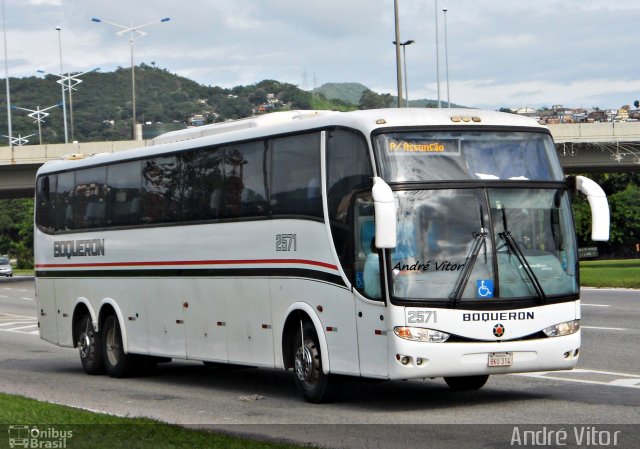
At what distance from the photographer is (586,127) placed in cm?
5622

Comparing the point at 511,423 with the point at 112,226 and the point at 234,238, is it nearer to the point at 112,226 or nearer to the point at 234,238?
the point at 234,238

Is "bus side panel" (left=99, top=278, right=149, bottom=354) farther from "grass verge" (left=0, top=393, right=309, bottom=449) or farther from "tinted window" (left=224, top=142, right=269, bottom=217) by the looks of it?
"grass verge" (left=0, top=393, right=309, bottom=449)

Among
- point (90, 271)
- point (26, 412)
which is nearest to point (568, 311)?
point (26, 412)

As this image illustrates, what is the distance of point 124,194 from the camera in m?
19.4

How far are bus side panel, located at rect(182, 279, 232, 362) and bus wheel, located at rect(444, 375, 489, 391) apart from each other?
3062 mm

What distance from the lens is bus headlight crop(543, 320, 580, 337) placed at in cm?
1334

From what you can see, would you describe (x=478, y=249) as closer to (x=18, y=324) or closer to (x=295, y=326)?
(x=295, y=326)

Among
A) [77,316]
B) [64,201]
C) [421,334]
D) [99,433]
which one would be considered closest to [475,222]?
[421,334]

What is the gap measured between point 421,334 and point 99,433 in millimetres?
3430

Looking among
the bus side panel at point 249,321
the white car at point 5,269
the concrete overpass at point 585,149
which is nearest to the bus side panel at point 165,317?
the bus side panel at point 249,321

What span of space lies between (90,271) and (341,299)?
7.75 m

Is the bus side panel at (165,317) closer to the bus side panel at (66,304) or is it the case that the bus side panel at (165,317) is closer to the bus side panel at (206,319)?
the bus side panel at (206,319)

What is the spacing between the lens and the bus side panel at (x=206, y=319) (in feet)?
54.6

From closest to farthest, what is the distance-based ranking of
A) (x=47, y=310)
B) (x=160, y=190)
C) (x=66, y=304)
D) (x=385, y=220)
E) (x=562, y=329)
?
(x=385, y=220)
(x=562, y=329)
(x=160, y=190)
(x=66, y=304)
(x=47, y=310)
